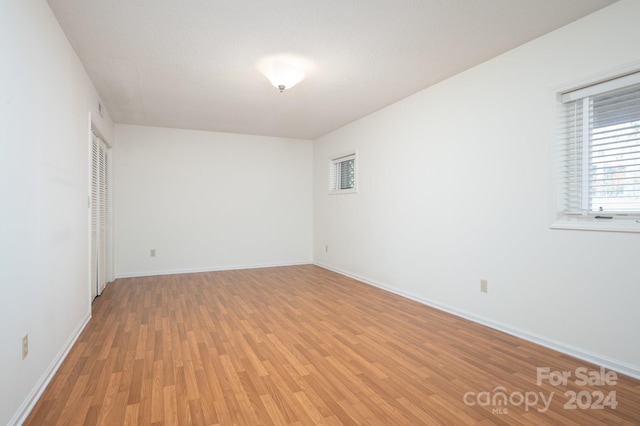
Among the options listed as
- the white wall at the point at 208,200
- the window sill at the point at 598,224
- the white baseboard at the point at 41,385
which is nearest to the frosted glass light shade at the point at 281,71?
the window sill at the point at 598,224

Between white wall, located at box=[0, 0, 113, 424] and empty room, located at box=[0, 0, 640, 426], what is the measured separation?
0.8 inches

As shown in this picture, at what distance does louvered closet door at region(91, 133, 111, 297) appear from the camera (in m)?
4.12

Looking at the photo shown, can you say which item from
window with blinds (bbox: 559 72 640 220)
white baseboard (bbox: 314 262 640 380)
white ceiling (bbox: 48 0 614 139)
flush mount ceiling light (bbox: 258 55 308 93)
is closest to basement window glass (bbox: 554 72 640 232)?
window with blinds (bbox: 559 72 640 220)

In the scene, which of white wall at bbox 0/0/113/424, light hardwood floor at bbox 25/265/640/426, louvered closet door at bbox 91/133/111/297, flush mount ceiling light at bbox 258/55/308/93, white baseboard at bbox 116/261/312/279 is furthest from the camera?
white baseboard at bbox 116/261/312/279

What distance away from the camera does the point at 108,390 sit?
81.6 inches

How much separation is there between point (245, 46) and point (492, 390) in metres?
3.15

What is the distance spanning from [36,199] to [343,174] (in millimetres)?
4624

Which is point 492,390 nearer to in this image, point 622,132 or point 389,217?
point 622,132

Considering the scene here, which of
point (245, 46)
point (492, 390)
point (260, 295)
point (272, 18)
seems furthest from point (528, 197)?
point (260, 295)

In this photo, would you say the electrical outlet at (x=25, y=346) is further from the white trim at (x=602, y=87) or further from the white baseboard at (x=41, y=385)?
the white trim at (x=602, y=87)

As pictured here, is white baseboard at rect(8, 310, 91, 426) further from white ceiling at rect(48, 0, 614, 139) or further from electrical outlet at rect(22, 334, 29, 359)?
white ceiling at rect(48, 0, 614, 139)

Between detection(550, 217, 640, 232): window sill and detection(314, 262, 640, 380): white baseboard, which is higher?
detection(550, 217, 640, 232): window sill

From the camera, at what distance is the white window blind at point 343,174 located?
18.8 feet

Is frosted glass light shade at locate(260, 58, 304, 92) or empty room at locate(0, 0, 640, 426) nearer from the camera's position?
empty room at locate(0, 0, 640, 426)
